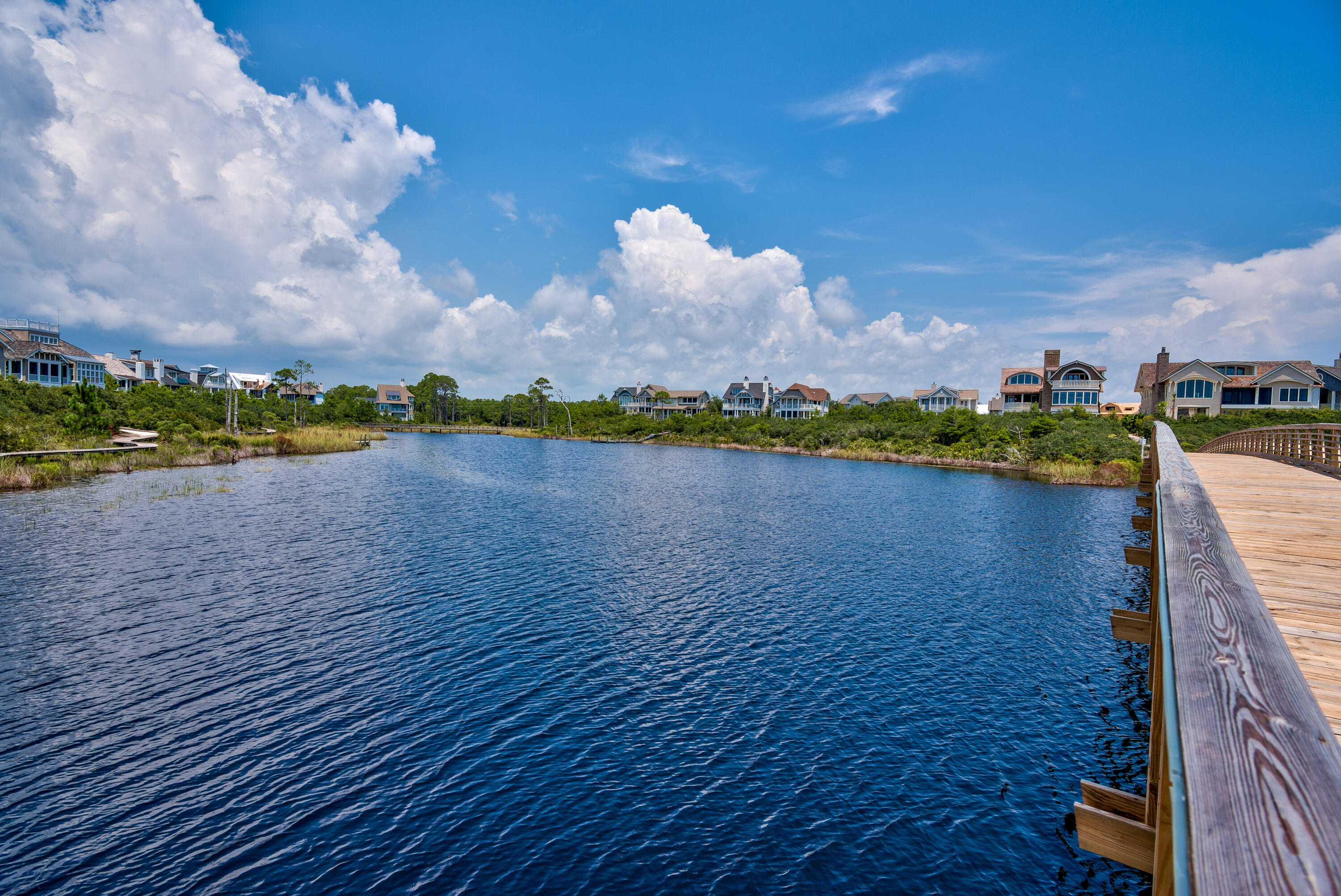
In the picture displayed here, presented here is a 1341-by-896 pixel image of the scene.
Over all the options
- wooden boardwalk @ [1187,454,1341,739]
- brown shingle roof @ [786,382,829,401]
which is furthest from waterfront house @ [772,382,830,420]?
wooden boardwalk @ [1187,454,1341,739]

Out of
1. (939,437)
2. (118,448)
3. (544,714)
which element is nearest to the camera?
(544,714)

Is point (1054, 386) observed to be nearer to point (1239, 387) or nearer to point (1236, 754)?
point (1239, 387)

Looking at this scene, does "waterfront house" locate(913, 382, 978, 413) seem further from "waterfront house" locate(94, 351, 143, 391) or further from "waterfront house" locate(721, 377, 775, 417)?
"waterfront house" locate(94, 351, 143, 391)

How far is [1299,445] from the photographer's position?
20391mm

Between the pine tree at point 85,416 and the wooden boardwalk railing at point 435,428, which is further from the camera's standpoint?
the wooden boardwalk railing at point 435,428

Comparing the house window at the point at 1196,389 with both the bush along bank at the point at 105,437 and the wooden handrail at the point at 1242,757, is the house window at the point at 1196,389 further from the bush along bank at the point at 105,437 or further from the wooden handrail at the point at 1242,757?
the bush along bank at the point at 105,437

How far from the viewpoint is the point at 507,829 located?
879cm

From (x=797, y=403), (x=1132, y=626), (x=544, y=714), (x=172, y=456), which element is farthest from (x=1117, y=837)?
(x=797, y=403)

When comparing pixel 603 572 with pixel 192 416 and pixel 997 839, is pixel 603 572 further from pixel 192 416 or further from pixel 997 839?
pixel 192 416

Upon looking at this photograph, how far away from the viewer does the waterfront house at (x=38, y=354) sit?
223 feet

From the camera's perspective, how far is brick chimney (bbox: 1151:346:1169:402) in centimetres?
7431

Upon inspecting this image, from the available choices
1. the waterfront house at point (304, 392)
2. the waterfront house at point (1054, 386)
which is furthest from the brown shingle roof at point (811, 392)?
the waterfront house at point (304, 392)

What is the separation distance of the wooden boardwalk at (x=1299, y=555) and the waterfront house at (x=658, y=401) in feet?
387

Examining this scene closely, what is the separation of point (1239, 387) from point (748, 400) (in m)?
76.6
